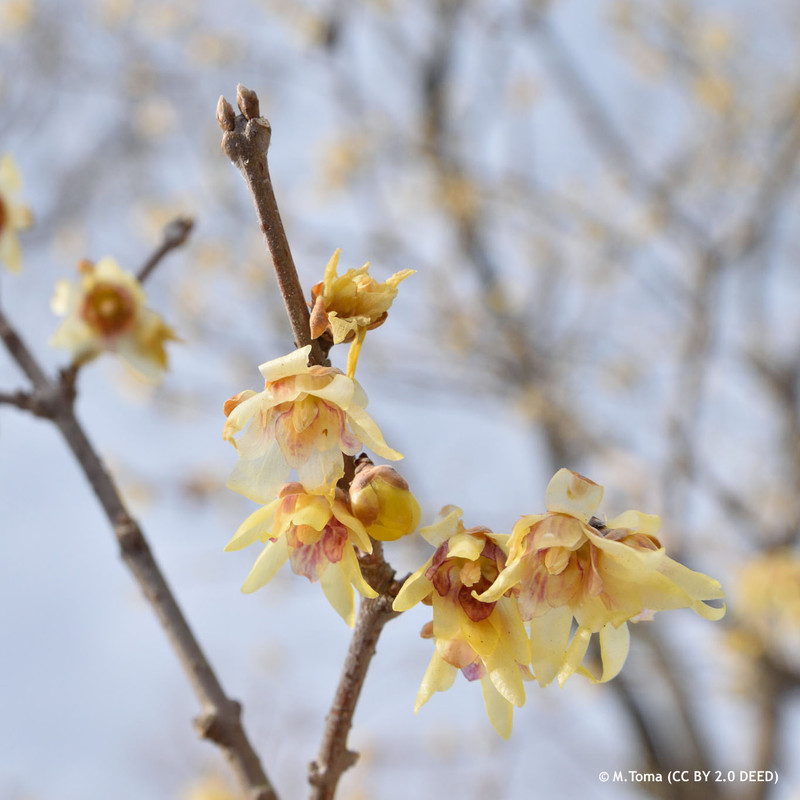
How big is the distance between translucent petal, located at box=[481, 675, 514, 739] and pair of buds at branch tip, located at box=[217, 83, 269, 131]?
0.57m

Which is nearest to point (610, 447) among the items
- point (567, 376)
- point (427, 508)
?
point (567, 376)

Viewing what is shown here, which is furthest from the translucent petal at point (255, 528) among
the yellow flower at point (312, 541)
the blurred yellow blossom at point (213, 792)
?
the blurred yellow blossom at point (213, 792)

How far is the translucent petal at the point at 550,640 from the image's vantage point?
627 mm

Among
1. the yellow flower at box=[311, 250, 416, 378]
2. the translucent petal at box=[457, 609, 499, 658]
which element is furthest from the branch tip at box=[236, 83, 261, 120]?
the translucent petal at box=[457, 609, 499, 658]

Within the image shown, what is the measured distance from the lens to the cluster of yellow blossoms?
62 centimetres

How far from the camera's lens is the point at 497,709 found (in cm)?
66

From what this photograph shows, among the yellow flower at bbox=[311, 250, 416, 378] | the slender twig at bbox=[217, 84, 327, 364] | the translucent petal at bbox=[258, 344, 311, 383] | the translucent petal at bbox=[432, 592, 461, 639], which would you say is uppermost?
the slender twig at bbox=[217, 84, 327, 364]

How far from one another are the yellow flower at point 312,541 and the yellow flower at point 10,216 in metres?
0.88

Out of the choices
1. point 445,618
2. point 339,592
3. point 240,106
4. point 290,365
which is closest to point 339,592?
point 339,592

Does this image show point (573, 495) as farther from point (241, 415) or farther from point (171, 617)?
point (171, 617)

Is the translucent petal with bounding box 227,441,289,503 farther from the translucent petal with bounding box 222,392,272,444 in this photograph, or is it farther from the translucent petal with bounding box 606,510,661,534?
the translucent petal with bounding box 606,510,661,534

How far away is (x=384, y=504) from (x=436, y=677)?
184 mm

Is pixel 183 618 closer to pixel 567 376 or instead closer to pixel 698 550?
pixel 698 550

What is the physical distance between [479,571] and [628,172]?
192 inches
